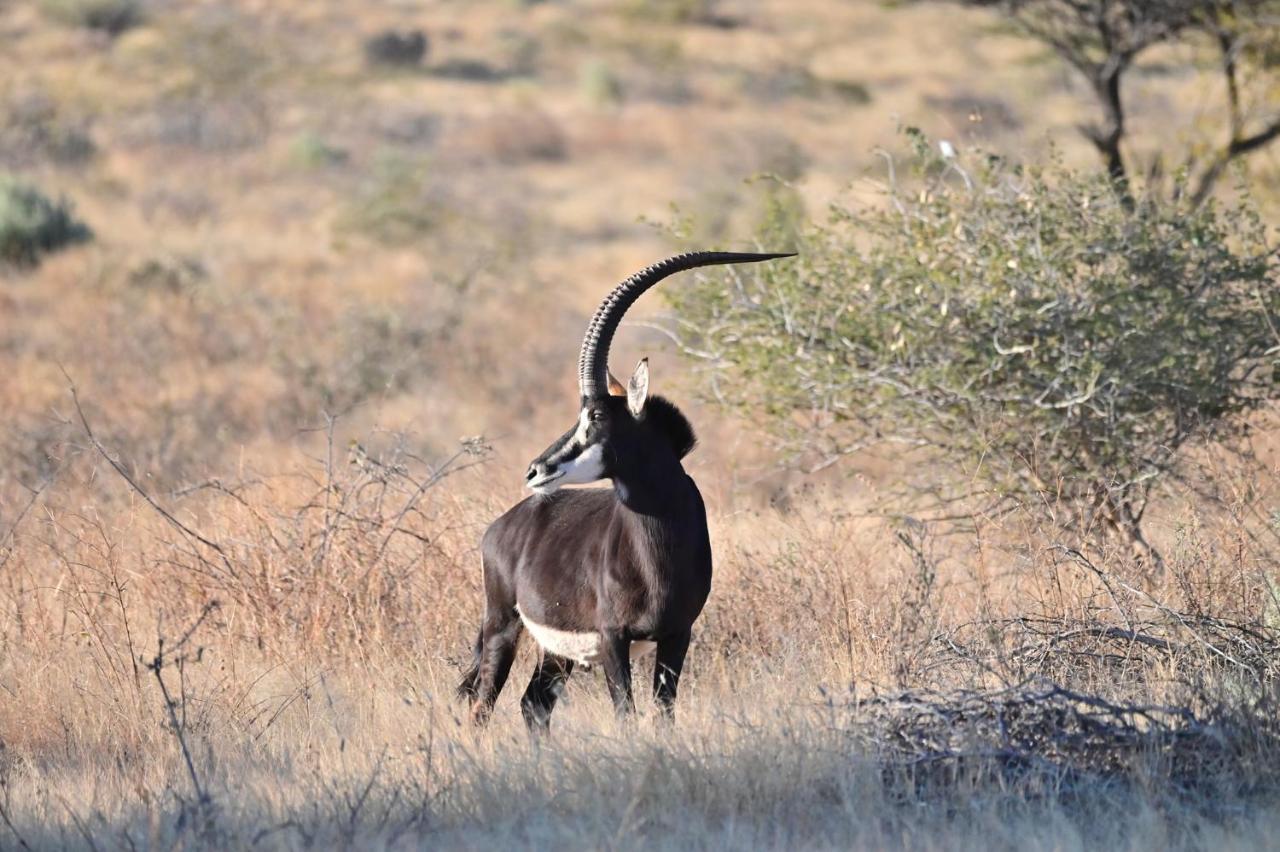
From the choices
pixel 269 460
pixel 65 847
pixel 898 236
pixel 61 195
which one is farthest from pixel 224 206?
pixel 65 847

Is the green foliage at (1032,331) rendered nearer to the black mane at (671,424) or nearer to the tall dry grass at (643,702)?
the tall dry grass at (643,702)

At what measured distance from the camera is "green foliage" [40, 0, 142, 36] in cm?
5200

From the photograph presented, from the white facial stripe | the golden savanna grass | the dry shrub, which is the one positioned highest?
the white facial stripe

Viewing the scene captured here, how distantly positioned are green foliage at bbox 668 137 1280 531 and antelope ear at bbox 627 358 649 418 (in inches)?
118

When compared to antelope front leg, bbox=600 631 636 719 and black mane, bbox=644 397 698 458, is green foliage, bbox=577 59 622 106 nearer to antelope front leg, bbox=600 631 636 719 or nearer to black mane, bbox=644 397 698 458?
black mane, bbox=644 397 698 458

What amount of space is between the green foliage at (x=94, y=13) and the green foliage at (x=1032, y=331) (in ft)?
156

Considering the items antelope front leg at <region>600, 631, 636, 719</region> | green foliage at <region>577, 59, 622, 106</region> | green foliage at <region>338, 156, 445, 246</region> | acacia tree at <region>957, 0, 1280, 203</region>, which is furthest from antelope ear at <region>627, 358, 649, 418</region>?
green foliage at <region>577, 59, 622, 106</region>

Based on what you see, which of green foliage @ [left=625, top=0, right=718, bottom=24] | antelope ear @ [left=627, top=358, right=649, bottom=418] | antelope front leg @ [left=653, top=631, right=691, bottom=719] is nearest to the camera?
antelope front leg @ [left=653, top=631, right=691, bottom=719]

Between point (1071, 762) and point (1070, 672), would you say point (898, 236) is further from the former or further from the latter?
point (1071, 762)

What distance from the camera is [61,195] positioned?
2528 centimetres

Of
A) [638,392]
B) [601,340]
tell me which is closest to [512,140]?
[601,340]

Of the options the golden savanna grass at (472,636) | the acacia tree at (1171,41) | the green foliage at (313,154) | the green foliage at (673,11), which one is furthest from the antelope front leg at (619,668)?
the green foliage at (673,11)

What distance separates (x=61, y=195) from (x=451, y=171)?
13431mm

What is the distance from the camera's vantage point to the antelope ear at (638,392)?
21.3 ft
